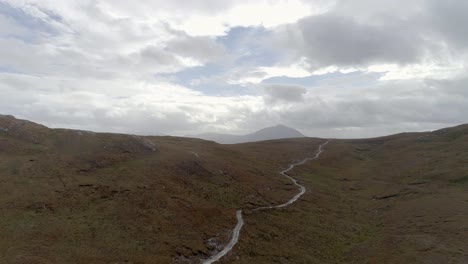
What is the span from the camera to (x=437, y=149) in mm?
118188

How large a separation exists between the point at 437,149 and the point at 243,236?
301 ft

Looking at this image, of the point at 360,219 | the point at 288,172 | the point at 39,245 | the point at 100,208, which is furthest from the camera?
the point at 288,172

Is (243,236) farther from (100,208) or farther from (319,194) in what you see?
(319,194)

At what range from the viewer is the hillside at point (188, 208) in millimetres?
42500

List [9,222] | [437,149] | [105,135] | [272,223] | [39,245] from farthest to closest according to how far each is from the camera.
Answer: [437,149], [105,135], [272,223], [9,222], [39,245]

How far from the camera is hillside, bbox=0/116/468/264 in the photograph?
42500 millimetres

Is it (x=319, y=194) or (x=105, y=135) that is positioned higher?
(x=105, y=135)

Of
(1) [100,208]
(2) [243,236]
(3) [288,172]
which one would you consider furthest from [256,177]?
(1) [100,208]

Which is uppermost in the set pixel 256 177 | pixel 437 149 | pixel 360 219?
pixel 437 149

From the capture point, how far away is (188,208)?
182 ft

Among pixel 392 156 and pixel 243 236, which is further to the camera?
pixel 392 156

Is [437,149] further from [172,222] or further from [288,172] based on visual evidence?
[172,222]

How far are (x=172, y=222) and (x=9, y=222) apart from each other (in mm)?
18672

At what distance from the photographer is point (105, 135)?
7925 centimetres
